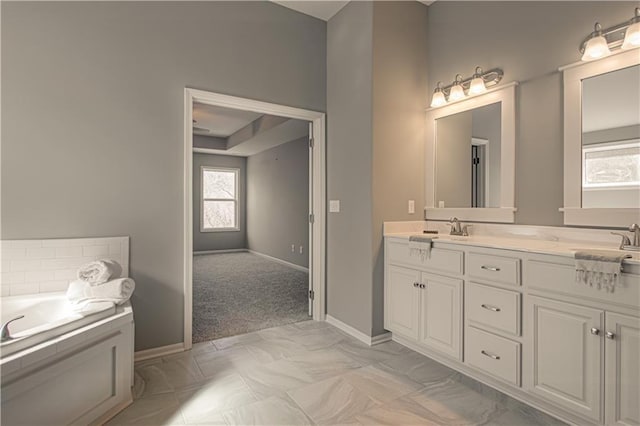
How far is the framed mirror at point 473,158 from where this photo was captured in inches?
100

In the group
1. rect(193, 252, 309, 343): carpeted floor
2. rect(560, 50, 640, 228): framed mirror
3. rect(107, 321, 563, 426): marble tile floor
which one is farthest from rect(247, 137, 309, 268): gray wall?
rect(560, 50, 640, 228): framed mirror

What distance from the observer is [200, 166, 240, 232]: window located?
8.41 meters

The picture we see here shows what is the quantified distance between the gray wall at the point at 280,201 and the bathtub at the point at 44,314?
14.2ft

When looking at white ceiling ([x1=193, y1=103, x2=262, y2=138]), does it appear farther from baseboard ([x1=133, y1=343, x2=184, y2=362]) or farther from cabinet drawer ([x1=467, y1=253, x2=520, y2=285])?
cabinet drawer ([x1=467, y1=253, x2=520, y2=285])

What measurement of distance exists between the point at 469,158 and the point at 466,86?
0.61m

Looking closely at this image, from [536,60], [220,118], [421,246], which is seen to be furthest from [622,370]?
[220,118]

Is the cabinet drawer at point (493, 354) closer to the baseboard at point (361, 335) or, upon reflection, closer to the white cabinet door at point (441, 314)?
the white cabinet door at point (441, 314)

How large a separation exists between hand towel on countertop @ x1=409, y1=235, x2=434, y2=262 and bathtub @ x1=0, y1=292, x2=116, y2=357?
2070 mm

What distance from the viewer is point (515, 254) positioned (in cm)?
197

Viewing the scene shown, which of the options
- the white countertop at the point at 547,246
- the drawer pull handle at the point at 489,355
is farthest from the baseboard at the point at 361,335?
the white countertop at the point at 547,246

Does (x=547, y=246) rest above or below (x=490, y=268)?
above

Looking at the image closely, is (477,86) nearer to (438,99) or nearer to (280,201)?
(438,99)

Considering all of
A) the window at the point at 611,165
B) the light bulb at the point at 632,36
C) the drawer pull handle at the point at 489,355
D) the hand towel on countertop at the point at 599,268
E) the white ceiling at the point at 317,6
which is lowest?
the drawer pull handle at the point at 489,355

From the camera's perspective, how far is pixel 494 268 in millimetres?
2080
